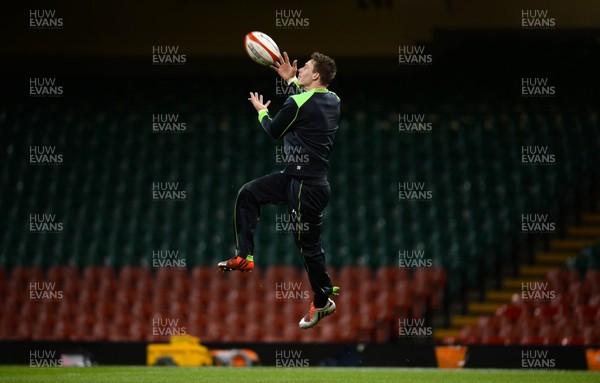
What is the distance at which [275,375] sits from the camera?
11.8m

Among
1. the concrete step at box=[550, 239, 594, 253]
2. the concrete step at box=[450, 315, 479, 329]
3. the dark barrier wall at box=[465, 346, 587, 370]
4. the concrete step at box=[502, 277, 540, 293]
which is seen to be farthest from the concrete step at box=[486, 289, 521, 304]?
the dark barrier wall at box=[465, 346, 587, 370]

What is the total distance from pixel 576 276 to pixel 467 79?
611cm

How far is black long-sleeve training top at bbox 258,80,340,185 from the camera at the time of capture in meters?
9.30

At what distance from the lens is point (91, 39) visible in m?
21.4

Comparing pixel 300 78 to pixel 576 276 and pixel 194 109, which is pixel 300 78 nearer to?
pixel 576 276

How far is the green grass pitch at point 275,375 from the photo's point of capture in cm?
1124

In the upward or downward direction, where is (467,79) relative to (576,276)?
upward

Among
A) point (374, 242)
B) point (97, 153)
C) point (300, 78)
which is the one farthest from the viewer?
point (97, 153)

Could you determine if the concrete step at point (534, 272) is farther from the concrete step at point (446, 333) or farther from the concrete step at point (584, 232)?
the concrete step at point (446, 333)

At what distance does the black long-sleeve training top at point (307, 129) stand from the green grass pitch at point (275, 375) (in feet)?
8.21

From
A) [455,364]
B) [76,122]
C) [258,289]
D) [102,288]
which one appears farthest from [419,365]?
[76,122]

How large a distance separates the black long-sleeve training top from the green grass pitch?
250 centimetres

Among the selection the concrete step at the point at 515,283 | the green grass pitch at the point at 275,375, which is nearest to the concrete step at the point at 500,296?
the concrete step at the point at 515,283

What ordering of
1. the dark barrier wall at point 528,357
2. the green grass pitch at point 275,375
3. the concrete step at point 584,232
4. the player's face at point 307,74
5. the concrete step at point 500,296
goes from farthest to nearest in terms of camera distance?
→ the concrete step at point 584,232, the concrete step at point 500,296, the dark barrier wall at point 528,357, the green grass pitch at point 275,375, the player's face at point 307,74
